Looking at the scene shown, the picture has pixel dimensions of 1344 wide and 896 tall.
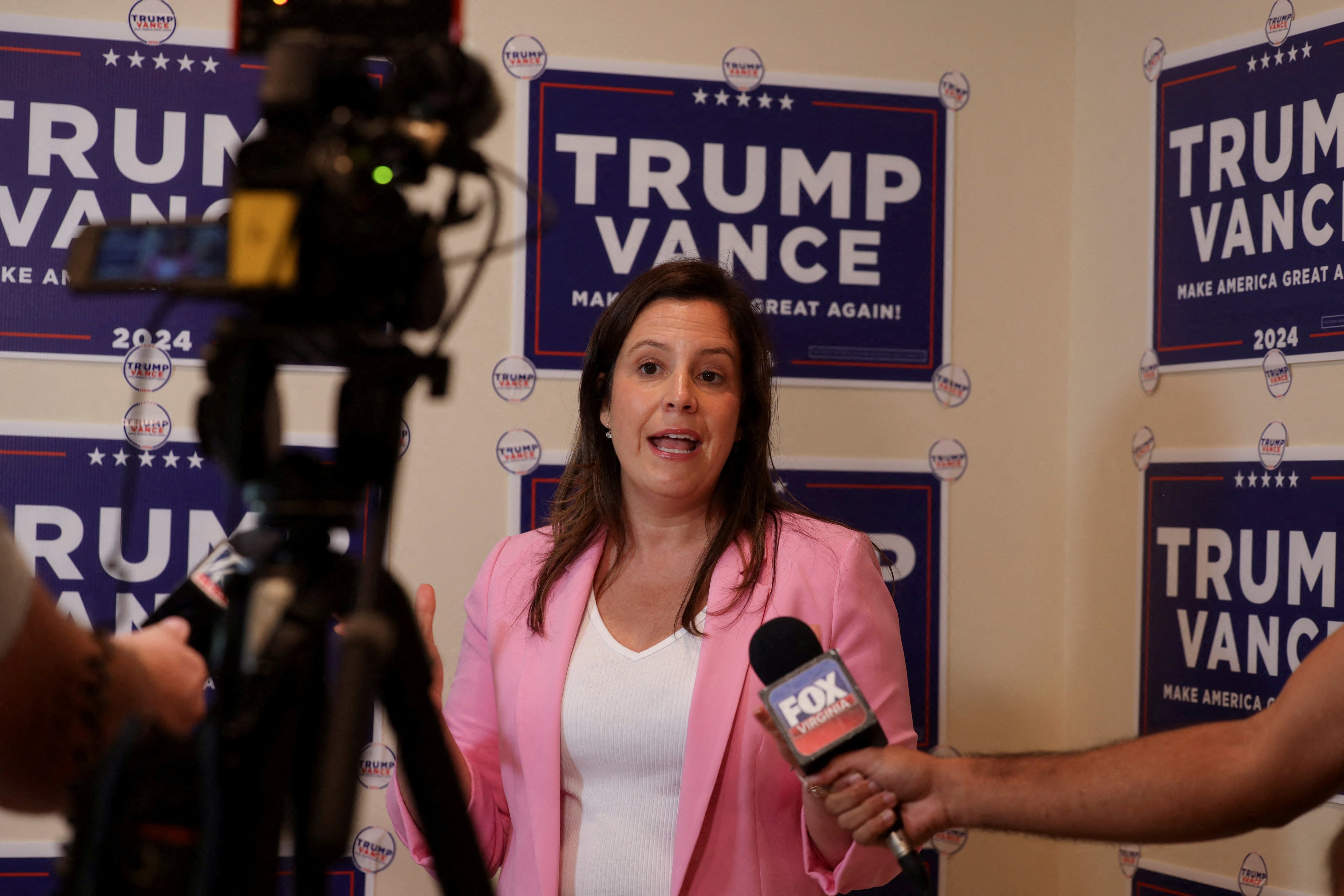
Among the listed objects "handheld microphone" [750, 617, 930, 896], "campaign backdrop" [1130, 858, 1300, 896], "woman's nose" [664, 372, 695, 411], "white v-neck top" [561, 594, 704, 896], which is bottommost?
"campaign backdrop" [1130, 858, 1300, 896]

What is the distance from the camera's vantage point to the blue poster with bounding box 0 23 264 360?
7.77 ft

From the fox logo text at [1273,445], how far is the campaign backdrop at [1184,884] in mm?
803

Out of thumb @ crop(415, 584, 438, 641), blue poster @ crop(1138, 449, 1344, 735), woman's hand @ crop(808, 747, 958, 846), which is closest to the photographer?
woman's hand @ crop(808, 747, 958, 846)

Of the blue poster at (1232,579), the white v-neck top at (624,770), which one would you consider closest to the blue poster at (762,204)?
the blue poster at (1232,579)

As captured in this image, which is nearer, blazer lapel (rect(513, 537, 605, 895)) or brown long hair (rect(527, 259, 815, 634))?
blazer lapel (rect(513, 537, 605, 895))

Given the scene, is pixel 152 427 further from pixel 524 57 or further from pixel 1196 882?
pixel 1196 882

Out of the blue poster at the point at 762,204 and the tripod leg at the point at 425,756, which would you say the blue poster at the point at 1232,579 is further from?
the tripod leg at the point at 425,756

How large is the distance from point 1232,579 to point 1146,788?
114 cm

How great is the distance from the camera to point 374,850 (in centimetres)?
249

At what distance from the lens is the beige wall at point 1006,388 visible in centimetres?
253

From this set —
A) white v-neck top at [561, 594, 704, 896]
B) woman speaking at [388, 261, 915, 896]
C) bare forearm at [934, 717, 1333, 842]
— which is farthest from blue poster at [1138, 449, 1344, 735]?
white v-neck top at [561, 594, 704, 896]

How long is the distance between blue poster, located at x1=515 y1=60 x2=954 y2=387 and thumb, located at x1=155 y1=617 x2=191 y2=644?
1.33m

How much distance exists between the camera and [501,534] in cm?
255

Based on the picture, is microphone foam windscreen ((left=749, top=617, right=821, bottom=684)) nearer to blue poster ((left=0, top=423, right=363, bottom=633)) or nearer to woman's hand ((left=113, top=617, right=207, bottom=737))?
woman's hand ((left=113, top=617, right=207, bottom=737))
